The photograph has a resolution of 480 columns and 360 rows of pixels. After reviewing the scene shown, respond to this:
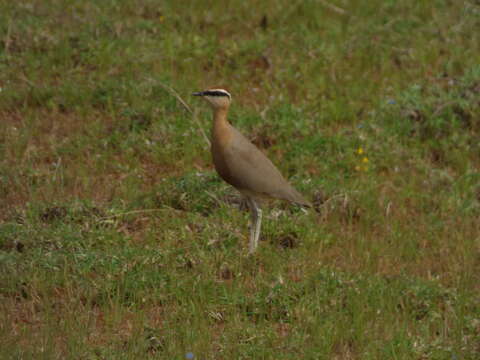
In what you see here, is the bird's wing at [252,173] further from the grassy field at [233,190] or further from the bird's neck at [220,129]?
the grassy field at [233,190]

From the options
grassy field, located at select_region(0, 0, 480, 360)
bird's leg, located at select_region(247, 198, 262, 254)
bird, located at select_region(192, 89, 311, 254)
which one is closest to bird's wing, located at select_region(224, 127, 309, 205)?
bird, located at select_region(192, 89, 311, 254)

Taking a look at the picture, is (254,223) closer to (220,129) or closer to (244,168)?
(244,168)

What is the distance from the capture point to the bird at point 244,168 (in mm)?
6840

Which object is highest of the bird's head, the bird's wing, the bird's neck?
the bird's head

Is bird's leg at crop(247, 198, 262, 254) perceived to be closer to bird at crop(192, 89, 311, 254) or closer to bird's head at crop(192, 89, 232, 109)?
bird at crop(192, 89, 311, 254)

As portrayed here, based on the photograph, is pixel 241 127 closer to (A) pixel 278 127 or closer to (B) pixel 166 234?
(A) pixel 278 127

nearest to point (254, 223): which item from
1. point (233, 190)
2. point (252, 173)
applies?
point (252, 173)

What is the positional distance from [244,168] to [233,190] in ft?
3.65

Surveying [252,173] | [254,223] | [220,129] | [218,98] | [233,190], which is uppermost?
[218,98]

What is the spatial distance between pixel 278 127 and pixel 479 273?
2.65 meters

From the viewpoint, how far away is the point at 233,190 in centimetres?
792

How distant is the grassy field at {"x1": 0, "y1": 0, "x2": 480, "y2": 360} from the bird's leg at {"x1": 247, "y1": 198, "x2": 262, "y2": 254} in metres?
0.09

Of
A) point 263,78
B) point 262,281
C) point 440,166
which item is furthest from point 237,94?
point 262,281

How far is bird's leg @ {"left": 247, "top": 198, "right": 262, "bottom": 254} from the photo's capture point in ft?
22.6
